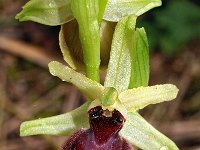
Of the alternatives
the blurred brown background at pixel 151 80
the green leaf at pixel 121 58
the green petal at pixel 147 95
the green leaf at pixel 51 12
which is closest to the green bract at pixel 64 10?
the green leaf at pixel 51 12

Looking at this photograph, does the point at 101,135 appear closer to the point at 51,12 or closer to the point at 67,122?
the point at 67,122

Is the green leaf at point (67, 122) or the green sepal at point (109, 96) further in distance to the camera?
the green leaf at point (67, 122)

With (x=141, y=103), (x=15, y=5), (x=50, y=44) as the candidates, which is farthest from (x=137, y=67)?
(x=15, y=5)

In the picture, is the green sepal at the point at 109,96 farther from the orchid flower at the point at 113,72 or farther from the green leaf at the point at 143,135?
the green leaf at the point at 143,135

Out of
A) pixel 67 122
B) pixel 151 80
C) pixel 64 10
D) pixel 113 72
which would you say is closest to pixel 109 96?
pixel 113 72

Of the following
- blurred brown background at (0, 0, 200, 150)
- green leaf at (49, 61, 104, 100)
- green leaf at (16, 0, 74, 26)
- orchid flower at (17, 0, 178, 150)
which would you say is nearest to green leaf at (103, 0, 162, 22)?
orchid flower at (17, 0, 178, 150)

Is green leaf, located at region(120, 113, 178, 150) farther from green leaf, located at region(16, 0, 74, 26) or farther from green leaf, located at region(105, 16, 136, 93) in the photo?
green leaf, located at region(16, 0, 74, 26)
